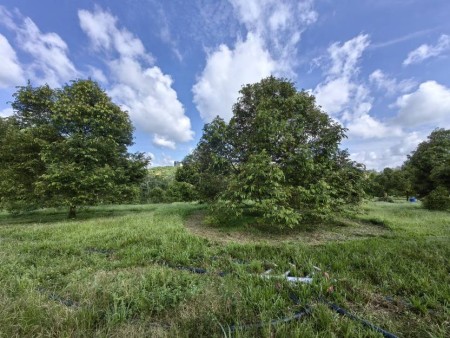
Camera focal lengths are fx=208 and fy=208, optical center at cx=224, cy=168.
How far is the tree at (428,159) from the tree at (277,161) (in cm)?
1504

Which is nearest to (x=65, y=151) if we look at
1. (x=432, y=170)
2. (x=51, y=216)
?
(x=51, y=216)

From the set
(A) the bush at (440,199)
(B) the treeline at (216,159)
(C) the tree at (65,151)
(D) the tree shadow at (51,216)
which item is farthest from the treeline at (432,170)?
(D) the tree shadow at (51,216)

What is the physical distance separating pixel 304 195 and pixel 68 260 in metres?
7.67

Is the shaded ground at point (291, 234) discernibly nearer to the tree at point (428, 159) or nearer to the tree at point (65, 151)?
the tree at point (65, 151)

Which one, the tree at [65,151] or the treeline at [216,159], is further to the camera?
the tree at [65,151]

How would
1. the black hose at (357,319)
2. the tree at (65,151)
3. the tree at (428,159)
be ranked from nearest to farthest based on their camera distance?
the black hose at (357,319), the tree at (65,151), the tree at (428,159)

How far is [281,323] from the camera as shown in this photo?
8.18 ft

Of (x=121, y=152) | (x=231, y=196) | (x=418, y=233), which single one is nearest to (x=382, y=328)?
(x=231, y=196)

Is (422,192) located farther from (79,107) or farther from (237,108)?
(79,107)

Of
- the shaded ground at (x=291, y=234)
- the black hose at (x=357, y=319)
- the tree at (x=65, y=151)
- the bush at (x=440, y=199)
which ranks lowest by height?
the black hose at (x=357, y=319)

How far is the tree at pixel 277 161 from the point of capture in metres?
8.17

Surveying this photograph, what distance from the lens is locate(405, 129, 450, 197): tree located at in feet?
63.0

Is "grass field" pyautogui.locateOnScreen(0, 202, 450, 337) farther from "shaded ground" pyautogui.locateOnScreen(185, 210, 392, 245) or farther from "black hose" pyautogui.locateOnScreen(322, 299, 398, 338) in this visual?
"shaded ground" pyautogui.locateOnScreen(185, 210, 392, 245)

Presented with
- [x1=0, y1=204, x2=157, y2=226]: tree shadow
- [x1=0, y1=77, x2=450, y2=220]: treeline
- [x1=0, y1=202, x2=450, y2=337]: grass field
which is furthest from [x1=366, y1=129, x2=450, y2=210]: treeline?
[x1=0, y1=204, x2=157, y2=226]: tree shadow
